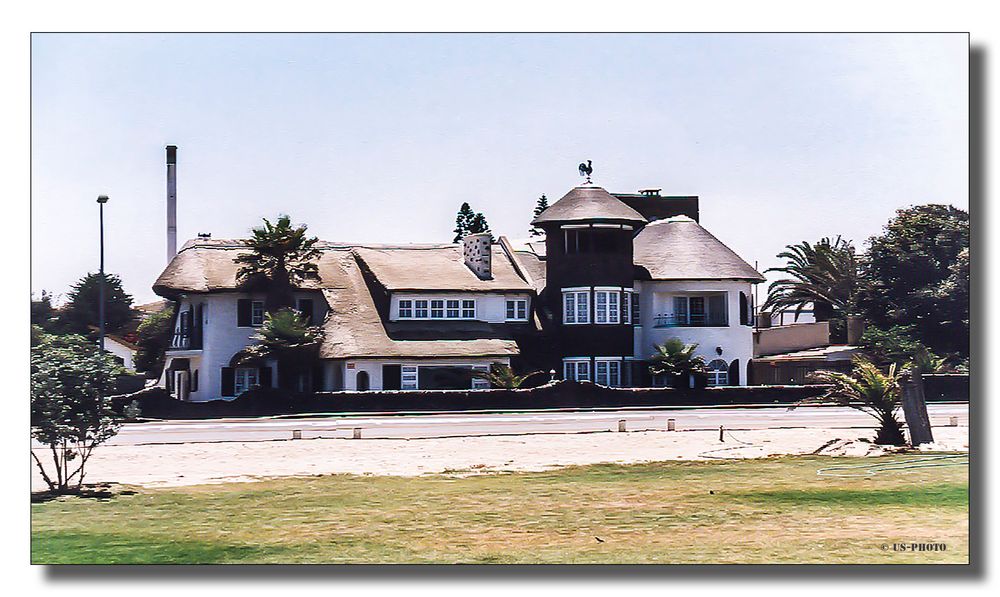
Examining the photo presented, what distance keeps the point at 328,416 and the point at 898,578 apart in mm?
14207

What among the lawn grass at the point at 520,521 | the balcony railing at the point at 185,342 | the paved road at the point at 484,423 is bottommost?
the lawn grass at the point at 520,521

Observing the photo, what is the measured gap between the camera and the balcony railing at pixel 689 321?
36.8m

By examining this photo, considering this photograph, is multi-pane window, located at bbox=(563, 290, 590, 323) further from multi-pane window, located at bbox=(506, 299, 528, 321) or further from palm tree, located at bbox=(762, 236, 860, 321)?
palm tree, located at bbox=(762, 236, 860, 321)

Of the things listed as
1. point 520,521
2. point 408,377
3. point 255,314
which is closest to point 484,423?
point 408,377

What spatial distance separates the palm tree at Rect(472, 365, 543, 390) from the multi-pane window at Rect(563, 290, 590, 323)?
221 inches

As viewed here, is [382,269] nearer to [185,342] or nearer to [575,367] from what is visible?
[185,342]

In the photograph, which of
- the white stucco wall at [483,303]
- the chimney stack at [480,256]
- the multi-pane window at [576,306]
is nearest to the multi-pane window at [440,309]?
the white stucco wall at [483,303]

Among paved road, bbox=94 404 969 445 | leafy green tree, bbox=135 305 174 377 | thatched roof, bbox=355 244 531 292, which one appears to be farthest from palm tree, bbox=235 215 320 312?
paved road, bbox=94 404 969 445

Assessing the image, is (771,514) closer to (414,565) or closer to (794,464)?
(794,464)

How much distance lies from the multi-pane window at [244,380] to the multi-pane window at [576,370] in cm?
834

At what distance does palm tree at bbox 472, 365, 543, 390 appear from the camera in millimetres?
30409

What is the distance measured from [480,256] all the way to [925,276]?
13.2m

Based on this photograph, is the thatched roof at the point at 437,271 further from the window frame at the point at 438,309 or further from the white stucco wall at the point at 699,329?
the white stucco wall at the point at 699,329

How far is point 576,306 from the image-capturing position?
36969 mm
